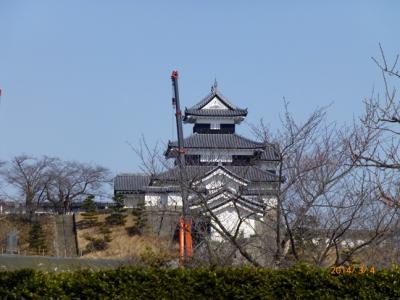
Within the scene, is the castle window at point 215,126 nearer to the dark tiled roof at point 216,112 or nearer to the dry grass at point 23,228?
the dark tiled roof at point 216,112

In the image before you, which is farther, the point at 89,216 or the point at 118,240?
the point at 89,216

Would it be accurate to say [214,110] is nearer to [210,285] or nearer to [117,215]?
[117,215]

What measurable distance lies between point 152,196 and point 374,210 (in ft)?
86.5

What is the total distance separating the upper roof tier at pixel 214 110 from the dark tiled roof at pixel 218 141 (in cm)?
158

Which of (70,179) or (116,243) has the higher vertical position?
(70,179)

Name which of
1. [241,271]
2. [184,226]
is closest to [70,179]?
[184,226]

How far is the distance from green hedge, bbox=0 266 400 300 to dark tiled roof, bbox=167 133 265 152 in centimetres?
3036

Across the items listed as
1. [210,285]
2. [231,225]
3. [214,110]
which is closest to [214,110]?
[214,110]

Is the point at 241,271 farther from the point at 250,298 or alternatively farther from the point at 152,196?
the point at 152,196

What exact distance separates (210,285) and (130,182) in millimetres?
35519

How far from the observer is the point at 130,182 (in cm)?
4328

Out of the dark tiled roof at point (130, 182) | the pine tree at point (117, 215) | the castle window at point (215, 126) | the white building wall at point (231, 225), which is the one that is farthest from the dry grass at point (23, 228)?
the white building wall at point (231, 225)

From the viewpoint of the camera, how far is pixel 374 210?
10.1 meters

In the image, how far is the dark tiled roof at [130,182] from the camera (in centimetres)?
4256
